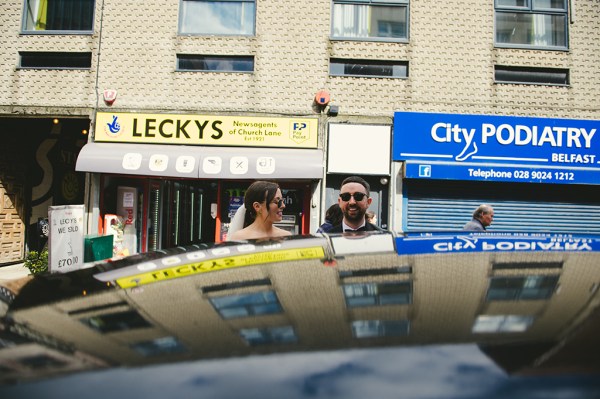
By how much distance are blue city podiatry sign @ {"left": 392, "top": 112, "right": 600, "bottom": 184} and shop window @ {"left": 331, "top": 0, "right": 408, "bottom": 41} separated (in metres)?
2.12

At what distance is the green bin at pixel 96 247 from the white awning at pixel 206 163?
186 cm

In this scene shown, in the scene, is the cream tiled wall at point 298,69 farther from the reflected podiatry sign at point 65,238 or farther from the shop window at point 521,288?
the shop window at point 521,288

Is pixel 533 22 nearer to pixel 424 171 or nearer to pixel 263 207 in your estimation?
pixel 424 171

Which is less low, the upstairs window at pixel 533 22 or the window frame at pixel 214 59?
the upstairs window at pixel 533 22

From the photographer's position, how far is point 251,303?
1.48 meters

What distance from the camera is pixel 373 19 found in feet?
35.2

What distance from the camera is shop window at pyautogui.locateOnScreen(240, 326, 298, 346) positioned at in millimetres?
1195

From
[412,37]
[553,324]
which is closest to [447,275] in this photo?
[553,324]

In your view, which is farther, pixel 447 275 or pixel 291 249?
pixel 291 249

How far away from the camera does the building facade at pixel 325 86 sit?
10.3m

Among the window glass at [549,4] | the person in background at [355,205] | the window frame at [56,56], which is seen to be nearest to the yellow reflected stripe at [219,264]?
the person in background at [355,205]

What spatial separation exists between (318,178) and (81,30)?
6.84 meters

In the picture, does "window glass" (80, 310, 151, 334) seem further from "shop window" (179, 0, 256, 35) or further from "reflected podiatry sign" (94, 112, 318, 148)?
"shop window" (179, 0, 256, 35)

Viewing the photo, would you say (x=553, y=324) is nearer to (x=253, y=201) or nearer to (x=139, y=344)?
(x=139, y=344)
